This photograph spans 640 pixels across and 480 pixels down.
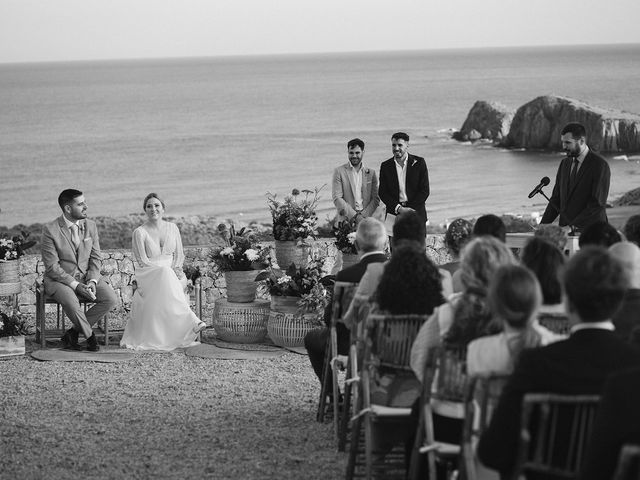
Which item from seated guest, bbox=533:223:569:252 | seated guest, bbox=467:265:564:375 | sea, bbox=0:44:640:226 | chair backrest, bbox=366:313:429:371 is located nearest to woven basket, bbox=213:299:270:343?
seated guest, bbox=533:223:569:252

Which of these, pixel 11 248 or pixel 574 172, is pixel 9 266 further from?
pixel 574 172

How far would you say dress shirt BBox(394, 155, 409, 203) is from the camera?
10031 mm

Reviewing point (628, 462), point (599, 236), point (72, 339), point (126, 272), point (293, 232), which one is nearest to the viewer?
point (628, 462)

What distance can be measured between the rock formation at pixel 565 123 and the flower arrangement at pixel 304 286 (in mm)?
37729

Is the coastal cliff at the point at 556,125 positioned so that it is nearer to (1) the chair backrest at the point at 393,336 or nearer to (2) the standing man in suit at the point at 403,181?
(2) the standing man in suit at the point at 403,181

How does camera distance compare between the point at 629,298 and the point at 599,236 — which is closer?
the point at 629,298

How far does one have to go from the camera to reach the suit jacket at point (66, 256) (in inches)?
360

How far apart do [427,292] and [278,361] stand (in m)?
3.68

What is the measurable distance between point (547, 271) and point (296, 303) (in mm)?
4735

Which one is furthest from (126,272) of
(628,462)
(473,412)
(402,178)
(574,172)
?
(628,462)

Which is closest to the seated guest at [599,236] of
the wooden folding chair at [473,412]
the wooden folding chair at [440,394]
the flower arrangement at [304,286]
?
the wooden folding chair at [440,394]

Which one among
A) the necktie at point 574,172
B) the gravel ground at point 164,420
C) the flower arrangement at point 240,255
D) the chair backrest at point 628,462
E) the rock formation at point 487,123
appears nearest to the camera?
the chair backrest at point 628,462

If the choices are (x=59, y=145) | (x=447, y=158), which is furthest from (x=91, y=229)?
(x=59, y=145)

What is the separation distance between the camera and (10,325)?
8906mm
